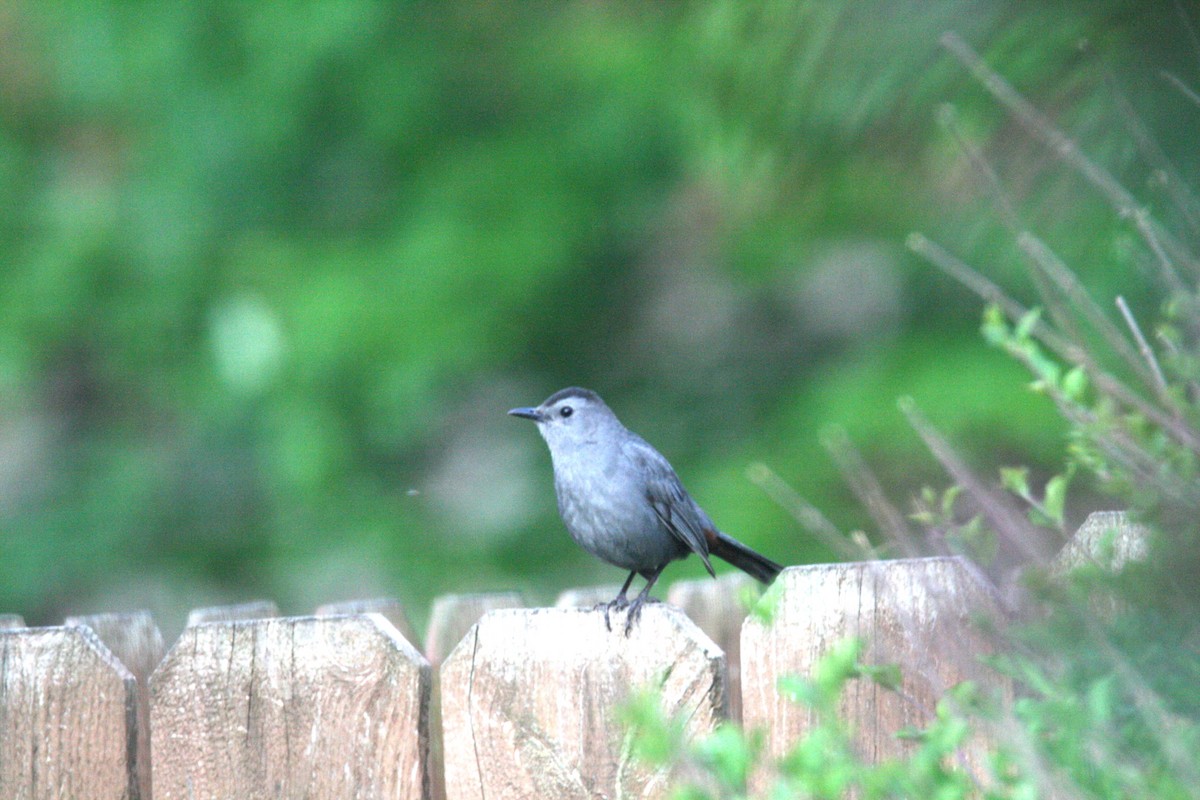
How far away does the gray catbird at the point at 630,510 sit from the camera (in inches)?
179

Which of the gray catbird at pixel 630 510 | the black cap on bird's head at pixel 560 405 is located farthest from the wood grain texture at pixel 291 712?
the black cap on bird's head at pixel 560 405

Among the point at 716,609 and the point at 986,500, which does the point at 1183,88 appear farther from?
the point at 716,609

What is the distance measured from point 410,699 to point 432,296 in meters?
4.06

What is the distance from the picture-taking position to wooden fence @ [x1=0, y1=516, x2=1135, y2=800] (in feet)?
8.66

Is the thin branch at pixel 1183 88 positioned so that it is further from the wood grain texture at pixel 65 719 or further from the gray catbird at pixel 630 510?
the gray catbird at pixel 630 510

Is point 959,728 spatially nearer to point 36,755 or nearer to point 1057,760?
point 1057,760

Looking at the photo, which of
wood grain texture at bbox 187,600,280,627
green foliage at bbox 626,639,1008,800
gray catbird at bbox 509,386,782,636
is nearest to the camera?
green foliage at bbox 626,639,1008,800

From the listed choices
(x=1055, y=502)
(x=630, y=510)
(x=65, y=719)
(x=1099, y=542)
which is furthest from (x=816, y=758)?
(x=630, y=510)

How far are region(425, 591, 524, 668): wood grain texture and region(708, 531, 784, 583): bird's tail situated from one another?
0.99 meters

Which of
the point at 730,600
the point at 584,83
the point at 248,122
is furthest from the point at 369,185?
the point at 730,600

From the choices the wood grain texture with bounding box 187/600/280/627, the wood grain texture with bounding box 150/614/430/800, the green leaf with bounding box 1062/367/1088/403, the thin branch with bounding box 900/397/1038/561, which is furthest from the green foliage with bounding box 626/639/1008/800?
the wood grain texture with bounding box 187/600/280/627

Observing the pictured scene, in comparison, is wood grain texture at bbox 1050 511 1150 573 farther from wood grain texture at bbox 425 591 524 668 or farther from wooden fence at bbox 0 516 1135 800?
wood grain texture at bbox 425 591 524 668

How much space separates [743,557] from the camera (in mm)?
4699

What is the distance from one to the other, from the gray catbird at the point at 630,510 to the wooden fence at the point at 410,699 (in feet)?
5.56
